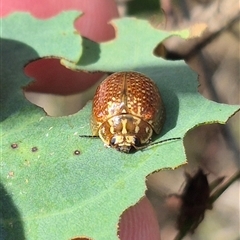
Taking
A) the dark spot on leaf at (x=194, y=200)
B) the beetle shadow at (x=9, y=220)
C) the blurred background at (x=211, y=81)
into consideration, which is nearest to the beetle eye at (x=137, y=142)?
the beetle shadow at (x=9, y=220)

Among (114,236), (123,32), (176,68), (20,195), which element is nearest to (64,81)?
(123,32)

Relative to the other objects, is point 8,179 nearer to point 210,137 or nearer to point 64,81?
point 64,81

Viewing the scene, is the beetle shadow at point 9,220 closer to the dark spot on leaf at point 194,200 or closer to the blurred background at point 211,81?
the dark spot on leaf at point 194,200

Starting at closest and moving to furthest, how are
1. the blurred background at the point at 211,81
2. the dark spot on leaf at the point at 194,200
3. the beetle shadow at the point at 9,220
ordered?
the beetle shadow at the point at 9,220 < the dark spot on leaf at the point at 194,200 < the blurred background at the point at 211,81

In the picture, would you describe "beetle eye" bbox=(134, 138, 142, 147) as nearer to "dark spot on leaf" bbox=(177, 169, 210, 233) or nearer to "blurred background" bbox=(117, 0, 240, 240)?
"dark spot on leaf" bbox=(177, 169, 210, 233)

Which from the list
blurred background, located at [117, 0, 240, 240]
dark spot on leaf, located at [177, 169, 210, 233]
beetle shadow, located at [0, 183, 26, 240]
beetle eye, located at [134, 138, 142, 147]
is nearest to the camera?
beetle shadow, located at [0, 183, 26, 240]

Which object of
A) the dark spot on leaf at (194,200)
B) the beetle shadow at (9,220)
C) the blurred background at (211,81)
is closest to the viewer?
the beetle shadow at (9,220)

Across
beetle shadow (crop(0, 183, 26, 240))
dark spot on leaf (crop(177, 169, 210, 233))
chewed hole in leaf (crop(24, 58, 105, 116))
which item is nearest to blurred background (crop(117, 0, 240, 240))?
dark spot on leaf (crop(177, 169, 210, 233))
